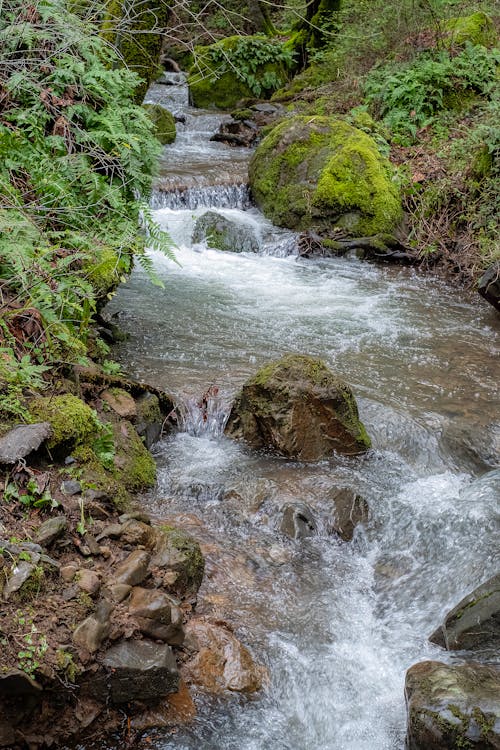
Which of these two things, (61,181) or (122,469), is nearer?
(122,469)

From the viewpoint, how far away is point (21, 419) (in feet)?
13.3

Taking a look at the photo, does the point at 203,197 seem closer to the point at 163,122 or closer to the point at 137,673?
the point at 163,122

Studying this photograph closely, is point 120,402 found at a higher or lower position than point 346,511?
higher

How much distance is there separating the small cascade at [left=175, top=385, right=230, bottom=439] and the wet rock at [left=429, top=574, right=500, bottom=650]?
256 centimetres

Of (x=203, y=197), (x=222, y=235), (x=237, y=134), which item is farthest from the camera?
(x=237, y=134)

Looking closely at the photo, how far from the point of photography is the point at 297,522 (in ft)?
15.8

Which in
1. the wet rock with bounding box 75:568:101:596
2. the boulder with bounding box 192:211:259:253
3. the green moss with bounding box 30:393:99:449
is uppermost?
the boulder with bounding box 192:211:259:253

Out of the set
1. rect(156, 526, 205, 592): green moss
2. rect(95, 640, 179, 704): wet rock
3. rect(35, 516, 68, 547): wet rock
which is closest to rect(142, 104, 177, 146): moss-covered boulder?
rect(156, 526, 205, 592): green moss

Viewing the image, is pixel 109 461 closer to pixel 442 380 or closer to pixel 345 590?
pixel 345 590

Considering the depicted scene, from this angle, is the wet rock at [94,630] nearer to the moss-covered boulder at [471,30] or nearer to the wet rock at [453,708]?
the wet rock at [453,708]

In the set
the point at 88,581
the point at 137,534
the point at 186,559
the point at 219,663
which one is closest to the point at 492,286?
the point at 186,559

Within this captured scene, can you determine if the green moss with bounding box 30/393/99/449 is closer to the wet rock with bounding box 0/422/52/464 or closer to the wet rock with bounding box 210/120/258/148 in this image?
the wet rock with bounding box 0/422/52/464

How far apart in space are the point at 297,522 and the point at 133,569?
1572 mm

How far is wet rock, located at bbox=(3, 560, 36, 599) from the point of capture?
123 inches
